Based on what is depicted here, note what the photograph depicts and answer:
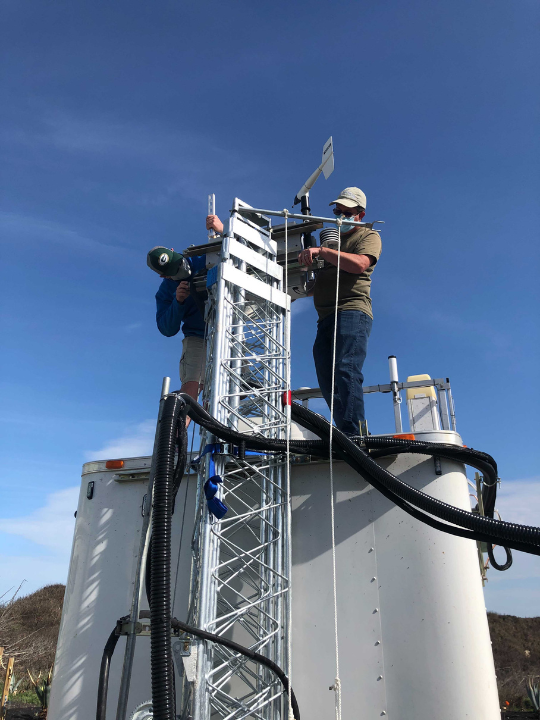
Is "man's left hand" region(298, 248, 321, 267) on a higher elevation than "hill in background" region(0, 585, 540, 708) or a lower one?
higher

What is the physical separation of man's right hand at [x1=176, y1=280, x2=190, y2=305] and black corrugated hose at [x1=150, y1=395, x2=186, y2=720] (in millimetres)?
2517

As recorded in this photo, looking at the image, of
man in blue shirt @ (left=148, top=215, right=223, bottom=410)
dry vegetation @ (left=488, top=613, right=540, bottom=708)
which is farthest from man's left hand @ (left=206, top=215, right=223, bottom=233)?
dry vegetation @ (left=488, top=613, right=540, bottom=708)

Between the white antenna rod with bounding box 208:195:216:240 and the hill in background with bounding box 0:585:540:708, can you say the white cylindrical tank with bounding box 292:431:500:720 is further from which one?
the hill in background with bounding box 0:585:540:708

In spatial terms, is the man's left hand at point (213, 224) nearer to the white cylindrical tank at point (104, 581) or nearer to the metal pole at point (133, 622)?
the white cylindrical tank at point (104, 581)

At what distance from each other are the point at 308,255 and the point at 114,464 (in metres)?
2.75

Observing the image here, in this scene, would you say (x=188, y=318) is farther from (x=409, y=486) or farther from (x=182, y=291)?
(x=409, y=486)

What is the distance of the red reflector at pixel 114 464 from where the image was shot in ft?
16.1

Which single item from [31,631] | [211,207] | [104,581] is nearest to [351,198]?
[211,207]

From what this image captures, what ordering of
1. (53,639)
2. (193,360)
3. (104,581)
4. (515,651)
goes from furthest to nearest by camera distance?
(515,651), (53,639), (193,360), (104,581)

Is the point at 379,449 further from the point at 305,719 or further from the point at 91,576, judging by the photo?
the point at 91,576

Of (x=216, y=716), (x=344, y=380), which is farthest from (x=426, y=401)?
(x=216, y=716)

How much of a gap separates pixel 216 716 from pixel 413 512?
209 centimetres

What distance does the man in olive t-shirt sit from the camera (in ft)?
15.9

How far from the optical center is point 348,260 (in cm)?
497
